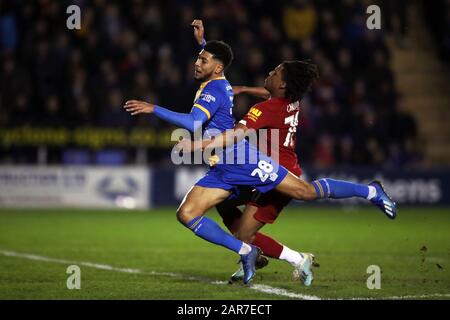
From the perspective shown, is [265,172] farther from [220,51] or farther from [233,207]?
[220,51]

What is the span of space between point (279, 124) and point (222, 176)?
2.51 ft

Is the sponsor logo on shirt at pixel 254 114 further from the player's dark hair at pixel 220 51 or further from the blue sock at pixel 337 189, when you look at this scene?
the blue sock at pixel 337 189

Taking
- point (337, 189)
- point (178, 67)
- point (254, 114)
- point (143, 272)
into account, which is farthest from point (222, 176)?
point (178, 67)

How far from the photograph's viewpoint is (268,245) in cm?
902

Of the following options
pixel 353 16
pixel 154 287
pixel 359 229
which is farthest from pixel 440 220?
pixel 154 287

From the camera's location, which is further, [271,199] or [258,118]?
[271,199]

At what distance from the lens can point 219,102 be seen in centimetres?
856

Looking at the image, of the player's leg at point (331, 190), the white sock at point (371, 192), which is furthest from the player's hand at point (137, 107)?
the white sock at point (371, 192)

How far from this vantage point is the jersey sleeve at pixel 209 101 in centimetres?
843

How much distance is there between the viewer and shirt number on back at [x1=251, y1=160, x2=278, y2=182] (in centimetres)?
846

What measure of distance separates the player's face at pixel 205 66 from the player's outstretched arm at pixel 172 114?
537mm

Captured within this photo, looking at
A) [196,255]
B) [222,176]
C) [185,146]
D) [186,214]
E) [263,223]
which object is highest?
[185,146]
